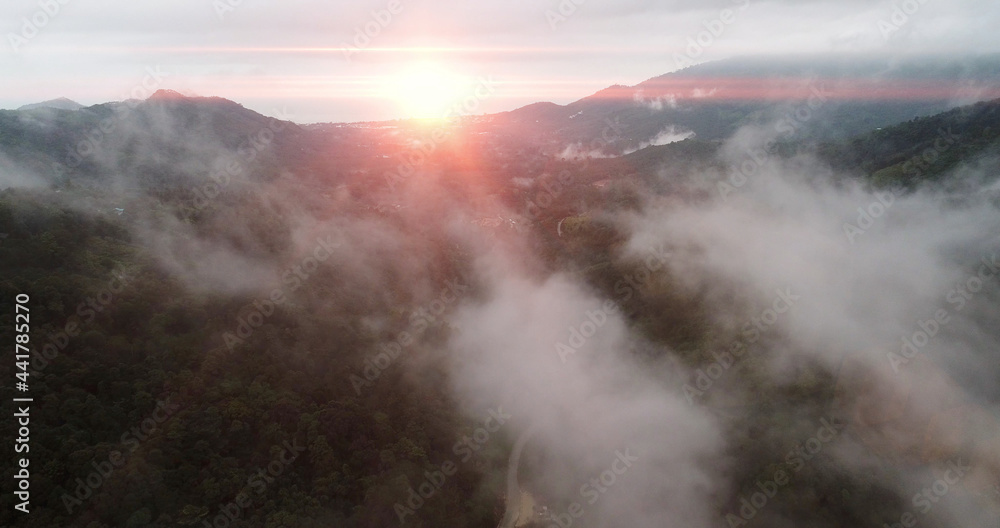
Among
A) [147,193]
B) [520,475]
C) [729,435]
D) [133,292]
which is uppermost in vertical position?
[147,193]

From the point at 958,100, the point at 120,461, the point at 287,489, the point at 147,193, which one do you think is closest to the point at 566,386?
the point at 287,489

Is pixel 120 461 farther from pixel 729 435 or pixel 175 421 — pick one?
pixel 729 435

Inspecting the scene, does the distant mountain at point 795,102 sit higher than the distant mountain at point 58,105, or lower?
lower

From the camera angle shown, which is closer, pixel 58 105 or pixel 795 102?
pixel 58 105

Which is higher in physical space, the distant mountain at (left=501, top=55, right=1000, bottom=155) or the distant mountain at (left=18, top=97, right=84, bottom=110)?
the distant mountain at (left=18, top=97, right=84, bottom=110)

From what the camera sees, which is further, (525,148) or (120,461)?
(525,148)

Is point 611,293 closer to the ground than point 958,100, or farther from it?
closer to the ground

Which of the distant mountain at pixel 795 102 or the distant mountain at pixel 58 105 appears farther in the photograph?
the distant mountain at pixel 795 102

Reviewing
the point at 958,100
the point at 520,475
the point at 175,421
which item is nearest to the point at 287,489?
the point at 175,421

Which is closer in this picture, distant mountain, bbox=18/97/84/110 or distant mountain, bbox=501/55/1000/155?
distant mountain, bbox=18/97/84/110

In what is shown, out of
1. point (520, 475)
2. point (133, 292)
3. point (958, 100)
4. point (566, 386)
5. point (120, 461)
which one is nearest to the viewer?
point (120, 461)

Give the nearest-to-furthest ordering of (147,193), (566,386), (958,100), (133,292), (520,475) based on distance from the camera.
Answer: (133,292) < (520,475) < (566,386) < (147,193) < (958,100)
